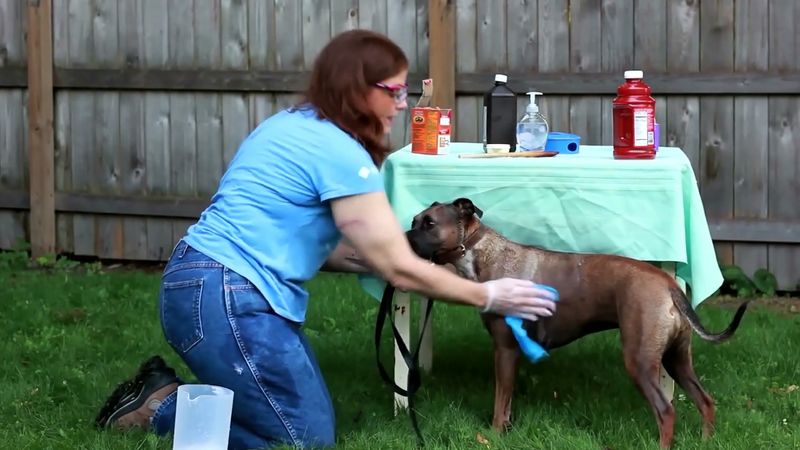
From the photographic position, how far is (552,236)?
4.75 meters

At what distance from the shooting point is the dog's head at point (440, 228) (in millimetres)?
4543

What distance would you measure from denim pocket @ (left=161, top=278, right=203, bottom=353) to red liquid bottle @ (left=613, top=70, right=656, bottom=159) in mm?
1734

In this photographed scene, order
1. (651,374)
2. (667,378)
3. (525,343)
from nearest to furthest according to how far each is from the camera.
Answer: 1. (525,343)
2. (651,374)
3. (667,378)

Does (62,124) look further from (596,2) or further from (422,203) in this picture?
(422,203)

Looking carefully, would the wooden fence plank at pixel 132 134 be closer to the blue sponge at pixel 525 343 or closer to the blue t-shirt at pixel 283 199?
the blue t-shirt at pixel 283 199

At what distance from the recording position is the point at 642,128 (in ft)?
15.6

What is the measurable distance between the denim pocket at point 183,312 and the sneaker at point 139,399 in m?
0.43

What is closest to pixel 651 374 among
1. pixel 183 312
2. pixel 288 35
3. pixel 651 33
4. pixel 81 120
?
pixel 183 312

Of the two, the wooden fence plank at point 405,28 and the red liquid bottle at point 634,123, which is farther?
the wooden fence plank at point 405,28

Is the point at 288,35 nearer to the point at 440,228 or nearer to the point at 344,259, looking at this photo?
the point at 344,259

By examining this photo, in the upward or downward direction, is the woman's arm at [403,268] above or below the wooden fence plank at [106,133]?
below

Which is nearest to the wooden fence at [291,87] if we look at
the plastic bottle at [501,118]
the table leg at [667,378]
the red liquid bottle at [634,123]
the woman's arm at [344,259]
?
the plastic bottle at [501,118]

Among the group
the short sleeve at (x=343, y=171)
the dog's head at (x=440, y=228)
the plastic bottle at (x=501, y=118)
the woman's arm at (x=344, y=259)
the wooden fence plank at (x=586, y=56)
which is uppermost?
the wooden fence plank at (x=586, y=56)

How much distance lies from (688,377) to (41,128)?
5536mm
